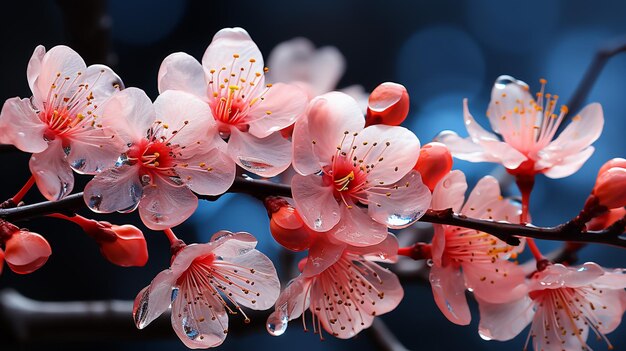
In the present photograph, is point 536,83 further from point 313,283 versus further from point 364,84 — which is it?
point 313,283

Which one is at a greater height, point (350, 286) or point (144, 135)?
point (144, 135)

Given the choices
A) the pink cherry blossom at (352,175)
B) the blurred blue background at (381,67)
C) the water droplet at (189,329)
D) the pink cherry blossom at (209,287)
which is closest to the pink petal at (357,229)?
the pink cherry blossom at (352,175)

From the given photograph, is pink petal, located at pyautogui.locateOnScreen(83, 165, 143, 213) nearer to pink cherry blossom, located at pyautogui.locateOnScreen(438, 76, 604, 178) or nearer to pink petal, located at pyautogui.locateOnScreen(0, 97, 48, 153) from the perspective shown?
pink petal, located at pyautogui.locateOnScreen(0, 97, 48, 153)

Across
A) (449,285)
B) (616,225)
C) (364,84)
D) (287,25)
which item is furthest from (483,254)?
(287,25)

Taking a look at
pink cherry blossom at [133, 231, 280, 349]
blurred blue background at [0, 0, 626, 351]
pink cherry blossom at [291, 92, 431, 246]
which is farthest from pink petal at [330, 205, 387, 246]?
blurred blue background at [0, 0, 626, 351]

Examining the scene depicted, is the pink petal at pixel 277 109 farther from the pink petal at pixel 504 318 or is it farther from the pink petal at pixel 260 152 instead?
the pink petal at pixel 504 318
